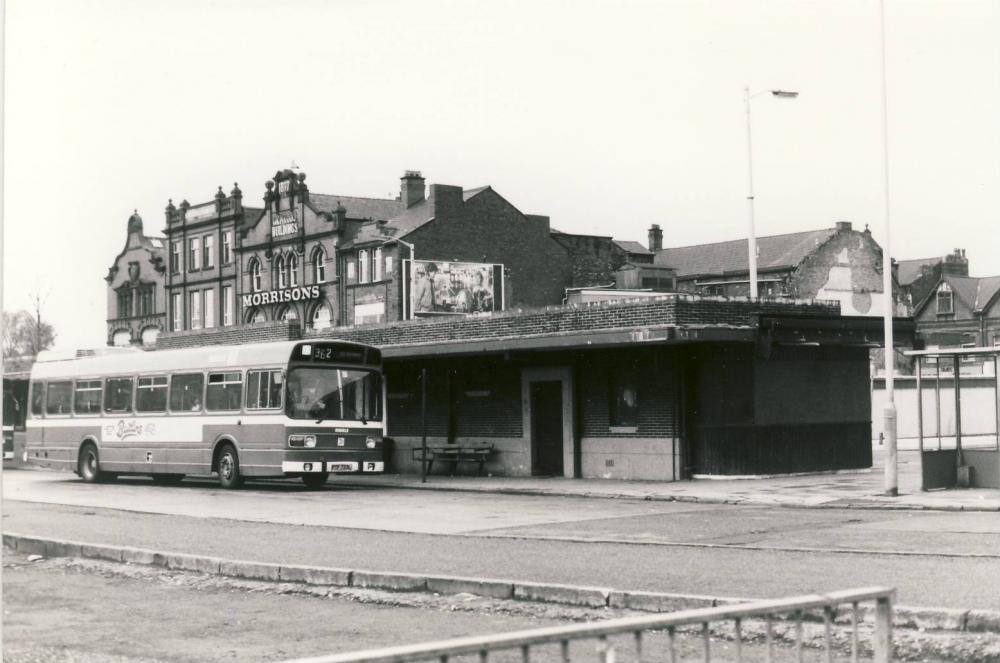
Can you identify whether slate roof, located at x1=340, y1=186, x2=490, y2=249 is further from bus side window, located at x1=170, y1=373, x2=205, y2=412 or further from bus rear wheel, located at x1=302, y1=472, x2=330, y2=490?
bus rear wheel, located at x1=302, y1=472, x2=330, y2=490

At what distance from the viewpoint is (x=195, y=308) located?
77500 mm

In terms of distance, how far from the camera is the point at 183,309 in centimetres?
7831

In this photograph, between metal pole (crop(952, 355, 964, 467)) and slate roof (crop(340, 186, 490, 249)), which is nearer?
metal pole (crop(952, 355, 964, 467))

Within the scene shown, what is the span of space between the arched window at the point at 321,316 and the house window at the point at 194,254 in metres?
13.5

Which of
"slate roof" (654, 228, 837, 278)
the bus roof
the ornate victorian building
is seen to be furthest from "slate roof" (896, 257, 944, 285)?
the bus roof

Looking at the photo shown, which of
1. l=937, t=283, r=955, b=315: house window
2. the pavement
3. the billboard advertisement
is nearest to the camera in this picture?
the pavement

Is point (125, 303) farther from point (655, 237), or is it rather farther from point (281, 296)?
point (655, 237)

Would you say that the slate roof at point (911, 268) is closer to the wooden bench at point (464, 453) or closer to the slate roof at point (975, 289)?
the slate roof at point (975, 289)

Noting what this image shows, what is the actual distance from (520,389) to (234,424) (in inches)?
272

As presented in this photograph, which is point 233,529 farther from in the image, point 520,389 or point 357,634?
point 520,389

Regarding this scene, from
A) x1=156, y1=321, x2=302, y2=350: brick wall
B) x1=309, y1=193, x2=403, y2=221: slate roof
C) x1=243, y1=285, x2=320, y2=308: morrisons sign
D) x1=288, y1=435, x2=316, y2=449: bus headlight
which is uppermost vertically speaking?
x1=309, y1=193, x2=403, y2=221: slate roof

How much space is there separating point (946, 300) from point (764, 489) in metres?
64.1

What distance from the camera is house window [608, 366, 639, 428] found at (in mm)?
26875

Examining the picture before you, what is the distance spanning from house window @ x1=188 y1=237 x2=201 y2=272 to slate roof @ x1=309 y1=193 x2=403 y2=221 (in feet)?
35.9
